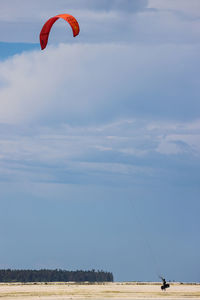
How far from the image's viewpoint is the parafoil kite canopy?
2736 inches

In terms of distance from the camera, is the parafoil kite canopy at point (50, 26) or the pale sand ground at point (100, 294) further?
the pale sand ground at point (100, 294)

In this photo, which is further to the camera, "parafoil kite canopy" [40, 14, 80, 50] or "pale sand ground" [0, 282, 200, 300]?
"pale sand ground" [0, 282, 200, 300]

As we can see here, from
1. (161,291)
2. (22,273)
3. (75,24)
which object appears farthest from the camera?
(22,273)

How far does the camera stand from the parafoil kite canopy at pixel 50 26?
228 ft

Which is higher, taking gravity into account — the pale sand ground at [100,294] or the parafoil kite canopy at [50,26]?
the parafoil kite canopy at [50,26]

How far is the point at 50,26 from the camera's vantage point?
2842 inches

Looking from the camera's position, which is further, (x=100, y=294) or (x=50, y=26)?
(x=100, y=294)

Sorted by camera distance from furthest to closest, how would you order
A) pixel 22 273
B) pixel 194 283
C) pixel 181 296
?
pixel 22 273 → pixel 194 283 → pixel 181 296

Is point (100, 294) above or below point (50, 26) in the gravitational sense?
below

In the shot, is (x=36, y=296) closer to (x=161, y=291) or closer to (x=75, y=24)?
(x=161, y=291)

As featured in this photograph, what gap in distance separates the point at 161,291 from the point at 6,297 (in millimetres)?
19189

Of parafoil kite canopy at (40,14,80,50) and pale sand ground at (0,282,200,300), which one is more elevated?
parafoil kite canopy at (40,14,80,50)

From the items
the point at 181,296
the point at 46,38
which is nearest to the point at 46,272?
the point at 181,296

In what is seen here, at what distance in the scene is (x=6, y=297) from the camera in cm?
7369
